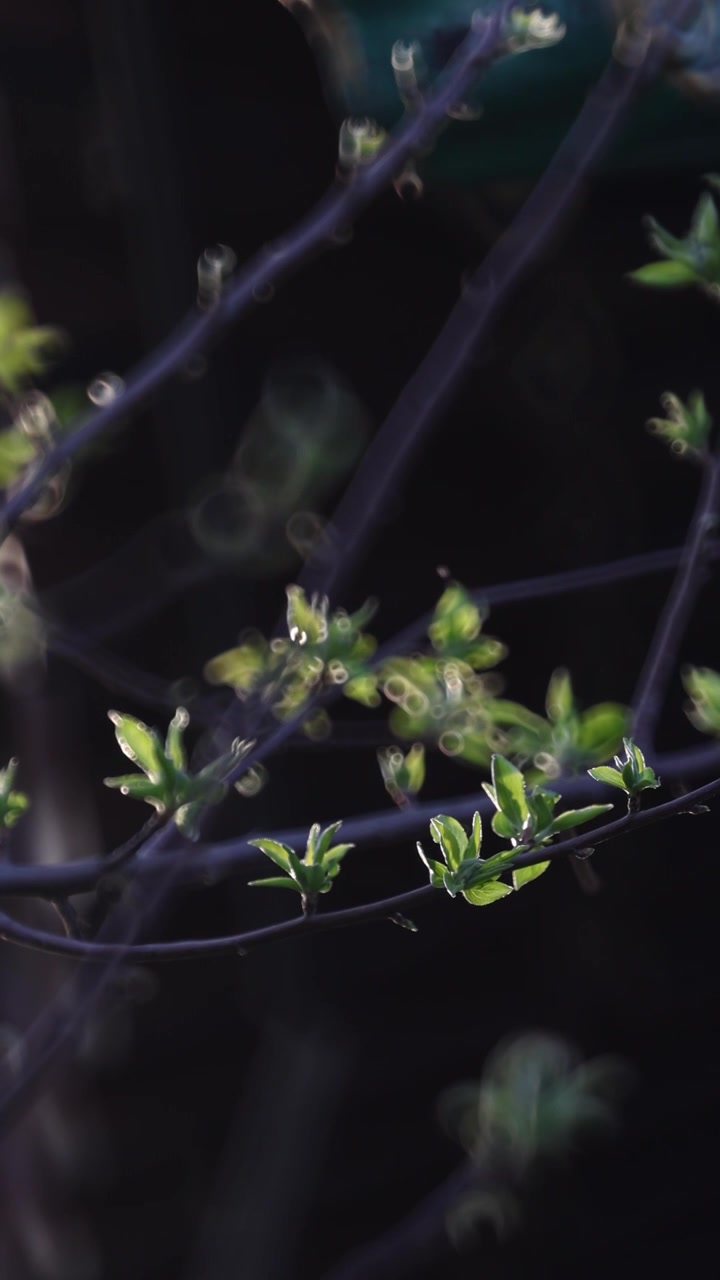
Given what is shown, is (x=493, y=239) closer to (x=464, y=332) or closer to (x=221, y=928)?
(x=464, y=332)

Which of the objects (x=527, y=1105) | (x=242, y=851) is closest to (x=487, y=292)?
(x=242, y=851)

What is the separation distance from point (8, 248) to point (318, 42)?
2.40 feet

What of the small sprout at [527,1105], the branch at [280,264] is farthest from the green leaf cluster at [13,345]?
the small sprout at [527,1105]

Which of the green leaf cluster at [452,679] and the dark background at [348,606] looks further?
the dark background at [348,606]

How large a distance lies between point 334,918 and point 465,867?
8cm

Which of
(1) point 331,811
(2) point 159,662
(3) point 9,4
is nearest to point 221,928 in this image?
A: (1) point 331,811

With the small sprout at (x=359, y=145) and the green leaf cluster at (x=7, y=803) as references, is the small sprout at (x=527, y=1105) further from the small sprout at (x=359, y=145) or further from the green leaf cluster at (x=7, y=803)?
→ the small sprout at (x=359, y=145)

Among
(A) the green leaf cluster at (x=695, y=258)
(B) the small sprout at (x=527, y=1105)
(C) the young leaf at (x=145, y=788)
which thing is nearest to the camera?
(C) the young leaf at (x=145, y=788)

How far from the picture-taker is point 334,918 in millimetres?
642

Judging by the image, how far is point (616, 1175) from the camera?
2209 mm

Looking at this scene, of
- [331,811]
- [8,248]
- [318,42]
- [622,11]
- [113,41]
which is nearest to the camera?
[622,11]

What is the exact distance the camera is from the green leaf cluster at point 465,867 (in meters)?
0.63

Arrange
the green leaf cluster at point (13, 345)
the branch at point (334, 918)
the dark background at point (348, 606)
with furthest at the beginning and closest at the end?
the dark background at point (348, 606)
the green leaf cluster at point (13, 345)
the branch at point (334, 918)

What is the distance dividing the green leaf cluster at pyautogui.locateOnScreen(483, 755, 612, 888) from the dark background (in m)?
1.27
